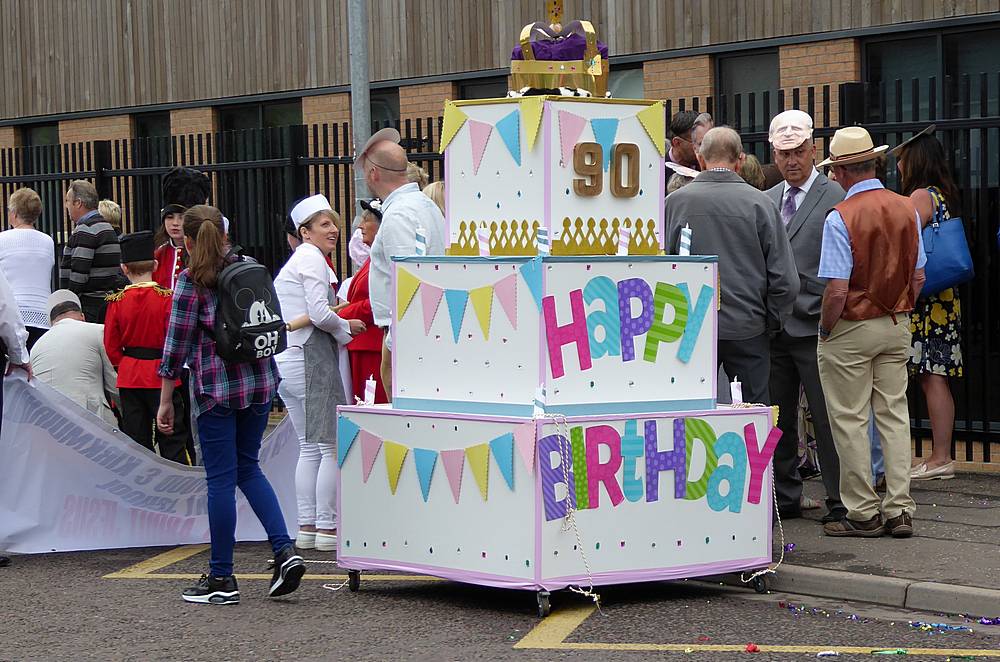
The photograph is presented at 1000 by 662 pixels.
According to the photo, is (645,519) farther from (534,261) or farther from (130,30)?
(130,30)

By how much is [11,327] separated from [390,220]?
2.19 m

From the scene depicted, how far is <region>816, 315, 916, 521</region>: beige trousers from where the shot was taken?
317 inches

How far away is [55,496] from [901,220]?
489cm

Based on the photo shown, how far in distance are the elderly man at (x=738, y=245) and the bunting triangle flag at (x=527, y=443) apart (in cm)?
186

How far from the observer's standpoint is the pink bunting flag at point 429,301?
727 cm

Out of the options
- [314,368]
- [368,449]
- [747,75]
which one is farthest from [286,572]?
[747,75]

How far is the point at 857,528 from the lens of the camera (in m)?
8.24

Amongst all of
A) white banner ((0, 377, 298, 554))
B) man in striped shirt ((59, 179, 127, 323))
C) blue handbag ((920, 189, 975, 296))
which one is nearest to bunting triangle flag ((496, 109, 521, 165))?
white banner ((0, 377, 298, 554))

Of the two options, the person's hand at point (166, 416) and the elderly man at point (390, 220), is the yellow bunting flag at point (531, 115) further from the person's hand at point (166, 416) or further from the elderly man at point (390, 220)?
the person's hand at point (166, 416)

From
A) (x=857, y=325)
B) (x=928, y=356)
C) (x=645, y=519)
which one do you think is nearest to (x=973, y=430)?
(x=928, y=356)

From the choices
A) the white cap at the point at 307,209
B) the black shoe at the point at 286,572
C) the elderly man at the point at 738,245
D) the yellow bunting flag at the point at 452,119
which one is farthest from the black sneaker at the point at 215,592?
the elderly man at the point at 738,245

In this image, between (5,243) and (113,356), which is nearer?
(113,356)

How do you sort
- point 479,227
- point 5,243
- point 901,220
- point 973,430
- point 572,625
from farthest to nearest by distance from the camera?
point 5,243 < point 973,430 < point 901,220 < point 479,227 < point 572,625

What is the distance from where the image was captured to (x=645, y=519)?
7051 mm
